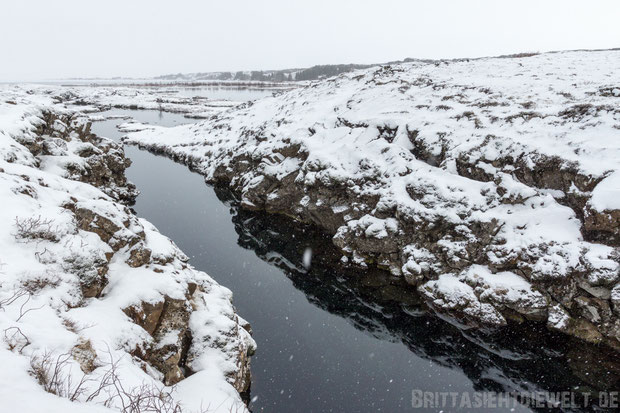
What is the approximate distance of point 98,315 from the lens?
772 cm

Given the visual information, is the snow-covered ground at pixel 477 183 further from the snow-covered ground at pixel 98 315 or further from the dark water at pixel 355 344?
the snow-covered ground at pixel 98 315

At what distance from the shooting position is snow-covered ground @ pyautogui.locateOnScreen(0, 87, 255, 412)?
Answer: 15.9ft

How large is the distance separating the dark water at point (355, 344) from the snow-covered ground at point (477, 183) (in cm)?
130

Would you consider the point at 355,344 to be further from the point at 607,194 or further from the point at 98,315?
the point at 607,194

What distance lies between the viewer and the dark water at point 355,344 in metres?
10.2

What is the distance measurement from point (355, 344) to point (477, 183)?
11.2 meters

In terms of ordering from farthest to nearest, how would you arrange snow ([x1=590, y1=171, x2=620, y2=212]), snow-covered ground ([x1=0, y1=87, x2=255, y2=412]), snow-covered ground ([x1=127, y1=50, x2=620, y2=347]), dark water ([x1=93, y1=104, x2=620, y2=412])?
snow-covered ground ([x1=127, y1=50, x2=620, y2=347]), snow ([x1=590, y1=171, x2=620, y2=212]), dark water ([x1=93, y1=104, x2=620, y2=412]), snow-covered ground ([x1=0, y1=87, x2=255, y2=412])

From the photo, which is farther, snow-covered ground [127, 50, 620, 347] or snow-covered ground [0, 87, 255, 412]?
snow-covered ground [127, 50, 620, 347]

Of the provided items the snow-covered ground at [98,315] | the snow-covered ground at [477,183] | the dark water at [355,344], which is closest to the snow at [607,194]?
the snow-covered ground at [477,183]

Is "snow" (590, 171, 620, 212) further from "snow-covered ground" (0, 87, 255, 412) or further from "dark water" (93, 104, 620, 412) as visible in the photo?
"snow-covered ground" (0, 87, 255, 412)

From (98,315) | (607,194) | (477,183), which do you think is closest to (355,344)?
(98,315)

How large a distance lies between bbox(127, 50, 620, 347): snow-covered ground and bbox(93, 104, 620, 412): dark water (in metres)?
1.30

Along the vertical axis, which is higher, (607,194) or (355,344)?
(607,194)

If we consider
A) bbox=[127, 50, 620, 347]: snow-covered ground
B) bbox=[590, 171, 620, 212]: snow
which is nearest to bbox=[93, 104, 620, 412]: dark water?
bbox=[127, 50, 620, 347]: snow-covered ground
